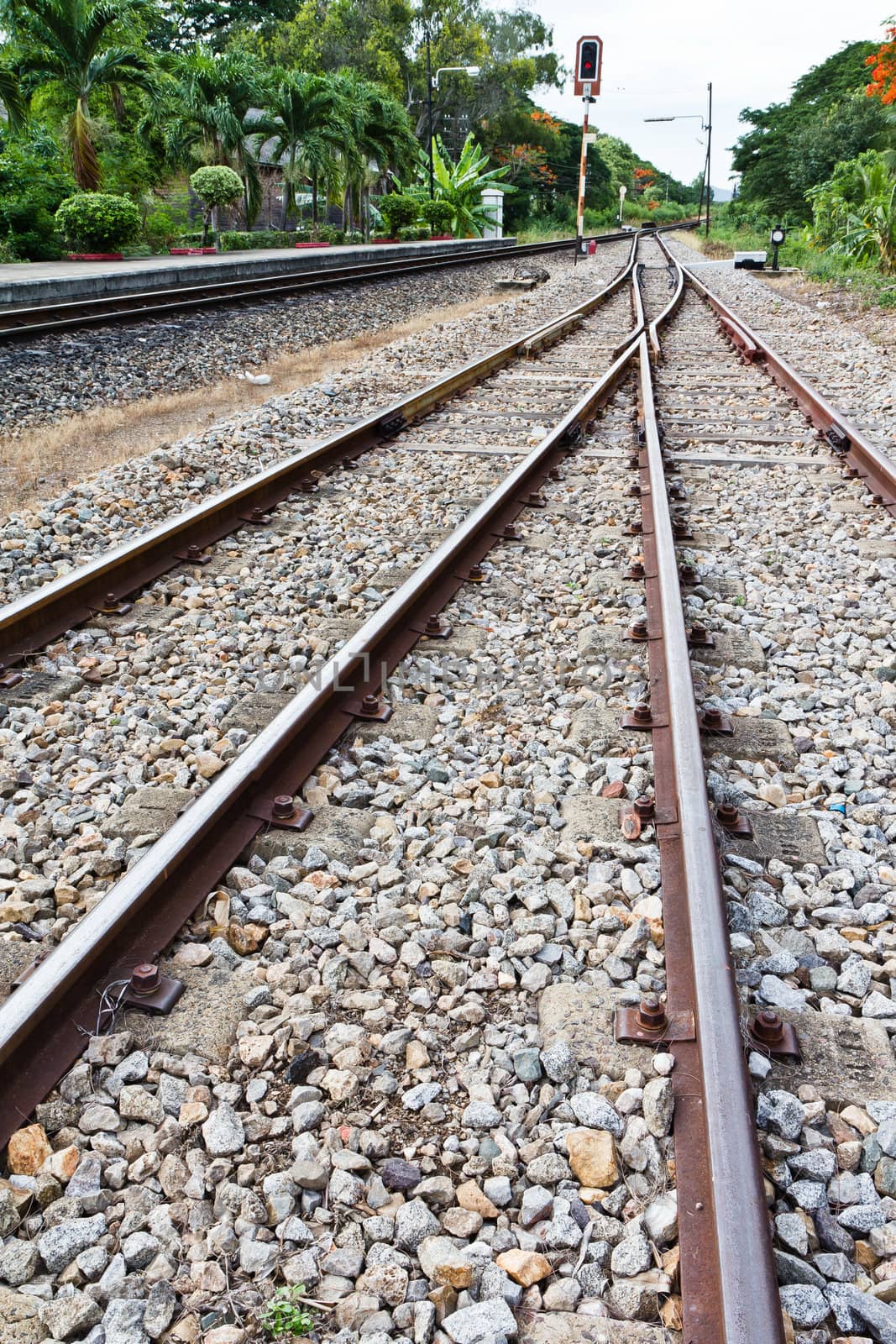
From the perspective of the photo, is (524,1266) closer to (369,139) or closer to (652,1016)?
(652,1016)

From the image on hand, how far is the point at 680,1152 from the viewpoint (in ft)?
A: 5.56

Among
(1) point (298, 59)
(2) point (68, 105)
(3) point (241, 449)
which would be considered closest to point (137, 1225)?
(3) point (241, 449)

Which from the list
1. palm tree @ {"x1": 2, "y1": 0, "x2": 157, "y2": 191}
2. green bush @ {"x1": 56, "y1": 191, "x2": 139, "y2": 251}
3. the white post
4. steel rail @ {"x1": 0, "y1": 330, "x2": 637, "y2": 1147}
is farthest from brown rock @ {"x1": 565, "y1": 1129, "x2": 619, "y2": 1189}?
the white post

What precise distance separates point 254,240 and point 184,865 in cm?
2801

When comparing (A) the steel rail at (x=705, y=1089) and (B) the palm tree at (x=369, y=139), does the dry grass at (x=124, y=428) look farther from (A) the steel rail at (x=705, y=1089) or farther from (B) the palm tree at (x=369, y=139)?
(B) the palm tree at (x=369, y=139)

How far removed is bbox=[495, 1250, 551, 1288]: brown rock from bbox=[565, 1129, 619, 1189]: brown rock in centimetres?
16

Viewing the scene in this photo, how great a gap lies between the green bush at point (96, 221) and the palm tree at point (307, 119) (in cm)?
880

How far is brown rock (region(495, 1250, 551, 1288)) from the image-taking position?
5.08 feet

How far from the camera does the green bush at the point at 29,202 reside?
19.6 m

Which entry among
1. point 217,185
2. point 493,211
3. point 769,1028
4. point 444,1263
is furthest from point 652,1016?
point 493,211

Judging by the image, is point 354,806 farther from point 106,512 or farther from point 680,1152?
point 106,512

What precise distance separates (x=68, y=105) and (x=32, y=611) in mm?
28267

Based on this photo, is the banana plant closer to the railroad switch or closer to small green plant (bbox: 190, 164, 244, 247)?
small green plant (bbox: 190, 164, 244, 247)

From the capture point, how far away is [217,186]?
2470 cm
